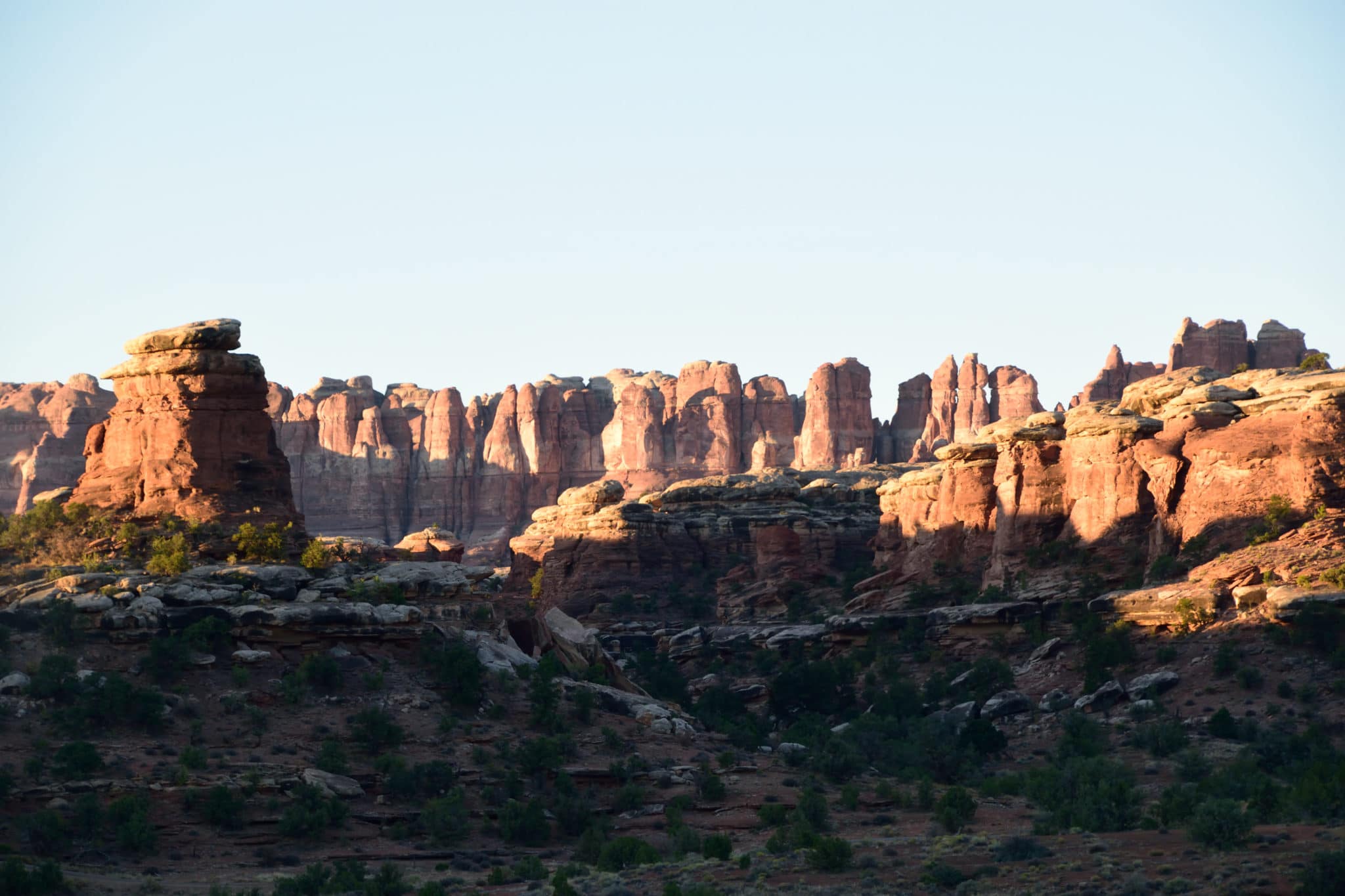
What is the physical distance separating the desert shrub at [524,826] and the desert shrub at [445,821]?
3.13 ft

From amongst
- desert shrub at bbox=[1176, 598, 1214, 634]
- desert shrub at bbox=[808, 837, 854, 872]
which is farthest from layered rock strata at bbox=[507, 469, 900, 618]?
desert shrub at bbox=[808, 837, 854, 872]

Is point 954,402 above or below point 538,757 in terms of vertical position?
above

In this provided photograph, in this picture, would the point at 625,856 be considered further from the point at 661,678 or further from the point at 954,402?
the point at 954,402

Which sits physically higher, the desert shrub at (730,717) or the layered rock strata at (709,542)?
the layered rock strata at (709,542)

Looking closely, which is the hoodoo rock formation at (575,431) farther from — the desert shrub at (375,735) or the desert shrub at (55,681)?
the desert shrub at (55,681)

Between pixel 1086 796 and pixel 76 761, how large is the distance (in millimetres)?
23663

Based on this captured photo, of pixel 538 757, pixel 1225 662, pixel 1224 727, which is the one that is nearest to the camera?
pixel 538 757

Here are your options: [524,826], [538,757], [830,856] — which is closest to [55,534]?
[538,757]

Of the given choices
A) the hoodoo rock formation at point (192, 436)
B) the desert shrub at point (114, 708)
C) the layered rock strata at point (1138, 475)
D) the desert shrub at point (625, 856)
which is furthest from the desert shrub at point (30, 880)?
the layered rock strata at point (1138, 475)

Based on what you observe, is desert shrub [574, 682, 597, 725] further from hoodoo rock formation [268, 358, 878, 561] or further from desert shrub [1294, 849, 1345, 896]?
hoodoo rock formation [268, 358, 878, 561]

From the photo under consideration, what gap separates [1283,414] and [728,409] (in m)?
97.7

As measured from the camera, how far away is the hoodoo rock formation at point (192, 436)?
51.3 m

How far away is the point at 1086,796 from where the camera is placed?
36781mm

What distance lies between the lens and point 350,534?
160 m
